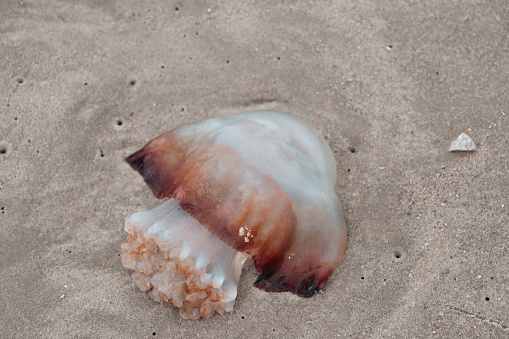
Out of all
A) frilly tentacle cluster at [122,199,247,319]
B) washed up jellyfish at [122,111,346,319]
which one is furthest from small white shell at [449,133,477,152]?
frilly tentacle cluster at [122,199,247,319]

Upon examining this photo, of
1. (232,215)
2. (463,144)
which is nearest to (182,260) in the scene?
(232,215)

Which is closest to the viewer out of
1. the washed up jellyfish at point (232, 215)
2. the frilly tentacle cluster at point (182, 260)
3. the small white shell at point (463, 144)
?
the washed up jellyfish at point (232, 215)

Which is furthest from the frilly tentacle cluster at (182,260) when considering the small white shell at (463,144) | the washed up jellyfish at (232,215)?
the small white shell at (463,144)

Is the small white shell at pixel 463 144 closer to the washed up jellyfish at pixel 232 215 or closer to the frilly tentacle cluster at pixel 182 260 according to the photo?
the washed up jellyfish at pixel 232 215

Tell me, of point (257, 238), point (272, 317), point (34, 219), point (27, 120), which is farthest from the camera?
point (27, 120)

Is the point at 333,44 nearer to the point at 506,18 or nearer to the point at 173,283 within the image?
the point at 506,18

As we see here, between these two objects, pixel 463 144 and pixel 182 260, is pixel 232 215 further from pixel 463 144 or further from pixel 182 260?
pixel 463 144

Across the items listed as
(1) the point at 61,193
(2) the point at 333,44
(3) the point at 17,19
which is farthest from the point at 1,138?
(2) the point at 333,44

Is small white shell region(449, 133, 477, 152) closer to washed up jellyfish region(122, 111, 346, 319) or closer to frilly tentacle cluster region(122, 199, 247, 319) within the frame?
washed up jellyfish region(122, 111, 346, 319)
